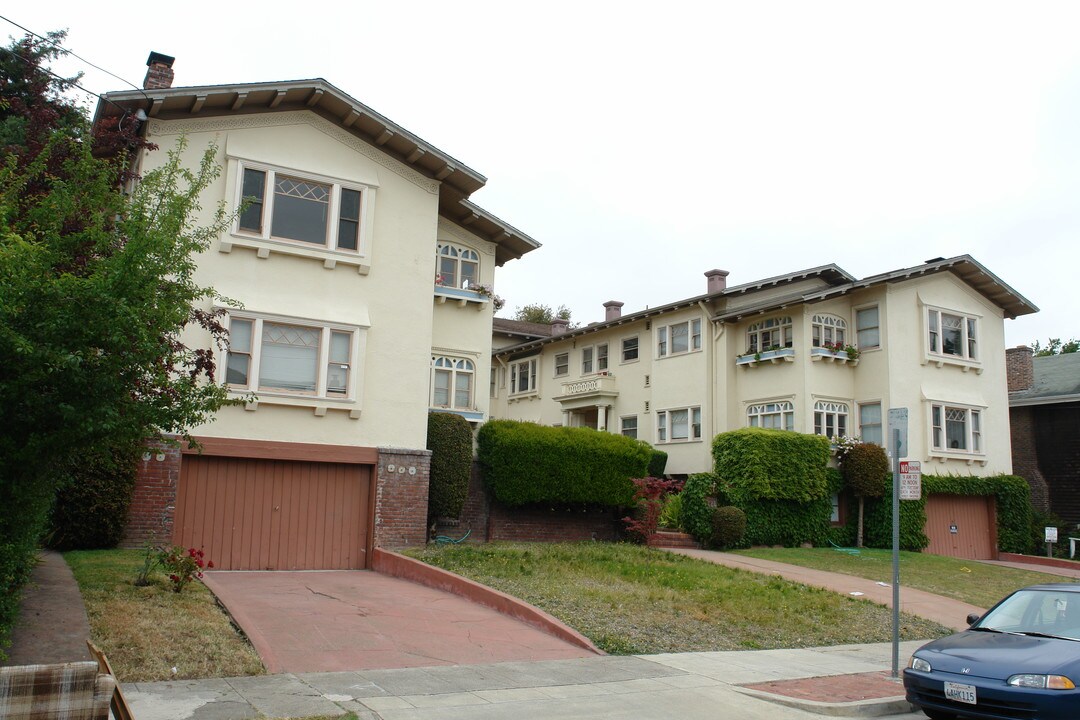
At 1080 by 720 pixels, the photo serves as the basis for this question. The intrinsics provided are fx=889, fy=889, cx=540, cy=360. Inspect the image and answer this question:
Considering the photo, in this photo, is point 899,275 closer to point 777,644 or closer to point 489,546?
point 489,546

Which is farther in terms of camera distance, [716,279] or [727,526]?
[716,279]

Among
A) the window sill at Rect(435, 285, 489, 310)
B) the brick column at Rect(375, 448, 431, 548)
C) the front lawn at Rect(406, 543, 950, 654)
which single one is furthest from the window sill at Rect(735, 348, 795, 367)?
the brick column at Rect(375, 448, 431, 548)

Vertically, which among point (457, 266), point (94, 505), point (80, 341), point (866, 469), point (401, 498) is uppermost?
point (457, 266)

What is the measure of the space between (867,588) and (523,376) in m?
24.1

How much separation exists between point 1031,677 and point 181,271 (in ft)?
30.1

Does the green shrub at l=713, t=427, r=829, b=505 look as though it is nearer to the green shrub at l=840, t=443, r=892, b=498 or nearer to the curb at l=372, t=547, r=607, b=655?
the green shrub at l=840, t=443, r=892, b=498

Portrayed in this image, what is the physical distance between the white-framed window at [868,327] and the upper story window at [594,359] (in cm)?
1075

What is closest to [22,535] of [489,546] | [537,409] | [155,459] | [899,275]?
[155,459]

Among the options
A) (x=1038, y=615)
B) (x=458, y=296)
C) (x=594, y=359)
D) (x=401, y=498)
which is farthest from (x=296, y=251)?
(x=594, y=359)

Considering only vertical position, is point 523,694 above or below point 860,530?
below

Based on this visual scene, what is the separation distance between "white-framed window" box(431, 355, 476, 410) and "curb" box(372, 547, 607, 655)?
4.56m

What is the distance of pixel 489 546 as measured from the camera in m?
19.7

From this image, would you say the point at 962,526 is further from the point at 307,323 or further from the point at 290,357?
the point at 290,357

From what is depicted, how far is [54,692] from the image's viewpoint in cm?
543
